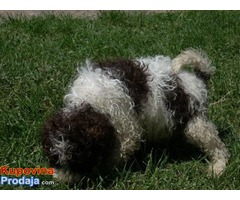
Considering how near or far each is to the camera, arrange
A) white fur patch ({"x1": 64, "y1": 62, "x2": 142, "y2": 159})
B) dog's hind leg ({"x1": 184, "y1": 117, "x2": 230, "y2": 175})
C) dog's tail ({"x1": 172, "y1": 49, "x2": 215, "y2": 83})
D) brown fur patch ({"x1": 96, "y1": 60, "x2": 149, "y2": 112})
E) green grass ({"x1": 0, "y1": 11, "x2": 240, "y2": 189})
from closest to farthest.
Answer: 1. white fur patch ({"x1": 64, "y1": 62, "x2": 142, "y2": 159})
2. brown fur patch ({"x1": 96, "y1": 60, "x2": 149, "y2": 112})
3. green grass ({"x1": 0, "y1": 11, "x2": 240, "y2": 189})
4. dog's hind leg ({"x1": 184, "y1": 117, "x2": 230, "y2": 175})
5. dog's tail ({"x1": 172, "y1": 49, "x2": 215, "y2": 83})

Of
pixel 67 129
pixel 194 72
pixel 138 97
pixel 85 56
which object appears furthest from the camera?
pixel 85 56

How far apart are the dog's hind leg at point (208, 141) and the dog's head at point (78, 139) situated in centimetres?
82

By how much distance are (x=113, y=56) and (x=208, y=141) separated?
2.30 metres

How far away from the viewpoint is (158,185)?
3.91 meters

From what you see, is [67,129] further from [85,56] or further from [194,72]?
[85,56]

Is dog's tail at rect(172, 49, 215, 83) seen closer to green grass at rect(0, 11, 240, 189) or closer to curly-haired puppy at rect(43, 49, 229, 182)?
curly-haired puppy at rect(43, 49, 229, 182)

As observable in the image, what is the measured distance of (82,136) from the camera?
11.4 feet

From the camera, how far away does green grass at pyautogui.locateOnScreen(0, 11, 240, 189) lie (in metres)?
3.99

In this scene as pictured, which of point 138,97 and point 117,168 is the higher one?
point 138,97

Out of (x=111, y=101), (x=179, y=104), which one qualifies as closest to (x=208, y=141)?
(x=179, y=104)

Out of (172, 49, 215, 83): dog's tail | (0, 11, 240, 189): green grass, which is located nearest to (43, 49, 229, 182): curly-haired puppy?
(172, 49, 215, 83): dog's tail

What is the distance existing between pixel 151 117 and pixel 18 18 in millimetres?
3912

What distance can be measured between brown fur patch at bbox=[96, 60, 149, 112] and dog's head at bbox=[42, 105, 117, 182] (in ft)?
1.11

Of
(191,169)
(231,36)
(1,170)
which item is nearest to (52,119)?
(1,170)
